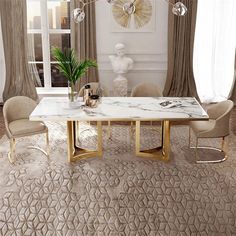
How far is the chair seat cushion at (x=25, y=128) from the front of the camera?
4.56m

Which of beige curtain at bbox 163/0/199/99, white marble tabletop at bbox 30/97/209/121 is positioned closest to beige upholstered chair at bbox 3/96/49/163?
white marble tabletop at bbox 30/97/209/121

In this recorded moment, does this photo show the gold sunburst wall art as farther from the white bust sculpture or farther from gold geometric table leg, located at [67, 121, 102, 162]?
gold geometric table leg, located at [67, 121, 102, 162]

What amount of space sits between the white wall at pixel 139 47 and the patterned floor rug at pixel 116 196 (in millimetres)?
2637

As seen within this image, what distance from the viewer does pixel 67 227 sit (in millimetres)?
3668

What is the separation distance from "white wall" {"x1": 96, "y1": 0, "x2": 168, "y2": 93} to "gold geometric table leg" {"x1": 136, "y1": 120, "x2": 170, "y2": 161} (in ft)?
8.08

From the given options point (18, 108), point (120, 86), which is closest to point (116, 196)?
point (18, 108)

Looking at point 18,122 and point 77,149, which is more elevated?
point 18,122

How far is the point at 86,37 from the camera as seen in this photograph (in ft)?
22.1

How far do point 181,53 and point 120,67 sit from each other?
109 cm

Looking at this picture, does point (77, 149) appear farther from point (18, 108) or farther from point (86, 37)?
point (86, 37)

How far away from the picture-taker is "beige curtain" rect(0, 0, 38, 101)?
6.67 m

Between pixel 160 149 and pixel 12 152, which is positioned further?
pixel 160 149

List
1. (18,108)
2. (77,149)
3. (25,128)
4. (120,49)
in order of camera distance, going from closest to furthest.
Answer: (25,128) < (77,149) < (18,108) < (120,49)

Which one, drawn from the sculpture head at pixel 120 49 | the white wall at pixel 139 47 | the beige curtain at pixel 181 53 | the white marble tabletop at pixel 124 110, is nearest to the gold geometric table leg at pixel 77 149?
the white marble tabletop at pixel 124 110
